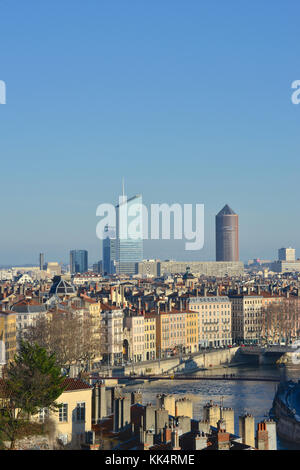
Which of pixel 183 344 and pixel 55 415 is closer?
pixel 55 415

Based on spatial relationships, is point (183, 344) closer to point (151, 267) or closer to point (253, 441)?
point (253, 441)

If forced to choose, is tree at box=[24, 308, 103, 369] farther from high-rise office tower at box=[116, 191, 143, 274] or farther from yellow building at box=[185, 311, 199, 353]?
high-rise office tower at box=[116, 191, 143, 274]

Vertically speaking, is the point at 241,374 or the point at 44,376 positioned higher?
the point at 44,376

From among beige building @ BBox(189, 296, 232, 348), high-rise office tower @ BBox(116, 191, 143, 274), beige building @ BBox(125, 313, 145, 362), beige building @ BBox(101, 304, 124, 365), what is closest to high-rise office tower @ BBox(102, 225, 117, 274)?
high-rise office tower @ BBox(116, 191, 143, 274)

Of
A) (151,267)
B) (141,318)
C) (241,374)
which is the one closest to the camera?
(241,374)

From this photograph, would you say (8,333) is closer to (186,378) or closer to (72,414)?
(186,378)

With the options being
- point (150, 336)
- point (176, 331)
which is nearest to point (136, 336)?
point (150, 336)

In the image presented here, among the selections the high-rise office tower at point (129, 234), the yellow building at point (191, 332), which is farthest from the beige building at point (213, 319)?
the high-rise office tower at point (129, 234)
